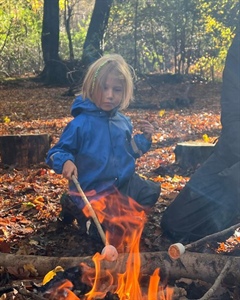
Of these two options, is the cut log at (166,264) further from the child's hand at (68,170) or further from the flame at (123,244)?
the child's hand at (68,170)

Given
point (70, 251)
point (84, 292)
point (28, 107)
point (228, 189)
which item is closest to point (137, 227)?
point (70, 251)

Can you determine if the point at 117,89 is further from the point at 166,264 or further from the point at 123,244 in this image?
the point at 166,264

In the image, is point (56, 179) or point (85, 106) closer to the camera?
point (85, 106)

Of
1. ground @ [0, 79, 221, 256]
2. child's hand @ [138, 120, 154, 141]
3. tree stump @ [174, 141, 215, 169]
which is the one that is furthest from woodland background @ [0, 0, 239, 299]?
child's hand @ [138, 120, 154, 141]

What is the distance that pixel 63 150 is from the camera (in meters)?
4.01

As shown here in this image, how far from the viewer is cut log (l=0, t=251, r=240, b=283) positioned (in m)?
3.15

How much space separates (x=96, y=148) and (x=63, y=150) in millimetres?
339

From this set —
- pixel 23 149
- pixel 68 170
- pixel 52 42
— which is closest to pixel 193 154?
pixel 23 149

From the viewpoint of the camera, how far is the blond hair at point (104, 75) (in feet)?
13.5

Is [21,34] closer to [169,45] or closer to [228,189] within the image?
[169,45]

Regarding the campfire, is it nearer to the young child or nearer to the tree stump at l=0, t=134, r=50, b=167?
the young child

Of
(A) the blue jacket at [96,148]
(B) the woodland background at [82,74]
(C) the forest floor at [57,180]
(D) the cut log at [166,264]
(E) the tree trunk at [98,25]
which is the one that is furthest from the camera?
(E) the tree trunk at [98,25]

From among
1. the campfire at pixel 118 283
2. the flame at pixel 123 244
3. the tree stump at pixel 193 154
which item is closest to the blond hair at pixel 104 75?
the flame at pixel 123 244

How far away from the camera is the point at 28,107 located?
14.0 meters
